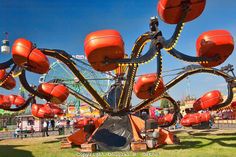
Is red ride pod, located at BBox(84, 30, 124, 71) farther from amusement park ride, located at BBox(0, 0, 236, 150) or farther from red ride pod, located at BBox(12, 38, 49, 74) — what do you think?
red ride pod, located at BBox(12, 38, 49, 74)

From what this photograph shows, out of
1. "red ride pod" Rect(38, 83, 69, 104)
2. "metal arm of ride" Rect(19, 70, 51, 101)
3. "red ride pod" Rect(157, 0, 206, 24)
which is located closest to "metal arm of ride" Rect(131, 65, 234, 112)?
"red ride pod" Rect(38, 83, 69, 104)

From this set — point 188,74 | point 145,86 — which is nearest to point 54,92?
point 145,86

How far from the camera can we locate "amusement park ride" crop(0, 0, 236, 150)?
8.30 m

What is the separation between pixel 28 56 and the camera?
10125mm

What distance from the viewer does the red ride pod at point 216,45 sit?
9.11m

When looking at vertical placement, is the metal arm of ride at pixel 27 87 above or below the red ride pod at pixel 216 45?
below

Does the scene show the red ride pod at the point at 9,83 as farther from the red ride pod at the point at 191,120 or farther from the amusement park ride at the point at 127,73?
the red ride pod at the point at 191,120

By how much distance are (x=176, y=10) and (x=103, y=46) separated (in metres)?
2.25

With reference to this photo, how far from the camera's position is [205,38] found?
→ 30.4 feet

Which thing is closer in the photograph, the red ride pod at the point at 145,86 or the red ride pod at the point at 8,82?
the red ride pod at the point at 145,86

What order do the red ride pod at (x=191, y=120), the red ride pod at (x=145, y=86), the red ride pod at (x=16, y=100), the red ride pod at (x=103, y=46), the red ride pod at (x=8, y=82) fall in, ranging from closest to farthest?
the red ride pod at (x=103, y=46)
the red ride pod at (x=145, y=86)
the red ride pod at (x=8, y=82)
the red ride pod at (x=191, y=120)
the red ride pod at (x=16, y=100)

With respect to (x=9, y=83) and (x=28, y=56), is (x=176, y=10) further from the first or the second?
(x=9, y=83)

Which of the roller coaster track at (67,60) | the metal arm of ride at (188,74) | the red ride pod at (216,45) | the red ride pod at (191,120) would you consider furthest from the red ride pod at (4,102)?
the red ride pod at (216,45)

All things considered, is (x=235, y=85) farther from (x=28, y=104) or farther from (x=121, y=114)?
(x=28, y=104)
